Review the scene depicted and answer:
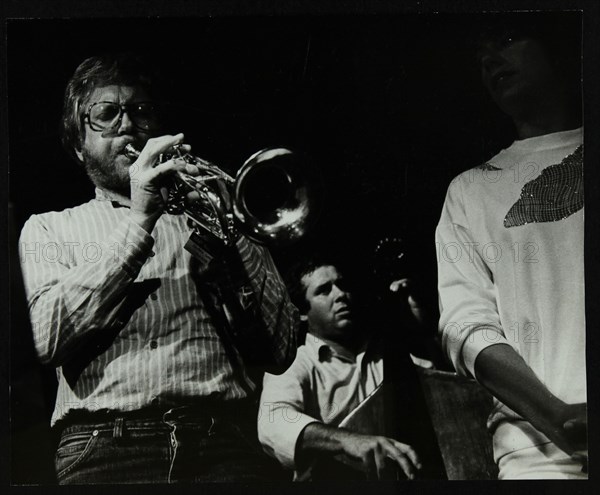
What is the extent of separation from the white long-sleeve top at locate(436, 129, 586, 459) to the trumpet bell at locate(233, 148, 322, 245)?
45 centimetres

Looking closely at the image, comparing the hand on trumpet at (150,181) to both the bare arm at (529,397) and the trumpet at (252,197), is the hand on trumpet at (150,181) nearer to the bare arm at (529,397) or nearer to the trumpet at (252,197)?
the trumpet at (252,197)

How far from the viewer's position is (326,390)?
7.66 feet

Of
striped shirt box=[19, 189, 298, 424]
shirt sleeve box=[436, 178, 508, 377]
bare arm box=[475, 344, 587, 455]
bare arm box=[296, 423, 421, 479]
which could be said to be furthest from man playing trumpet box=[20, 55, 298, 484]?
bare arm box=[475, 344, 587, 455]

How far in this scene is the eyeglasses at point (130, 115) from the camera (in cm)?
234

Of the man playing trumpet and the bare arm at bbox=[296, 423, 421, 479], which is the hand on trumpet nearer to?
the man playing trumpet

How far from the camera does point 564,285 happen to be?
2359 mm

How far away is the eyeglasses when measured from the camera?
2340 millimetres

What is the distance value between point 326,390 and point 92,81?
1276mm

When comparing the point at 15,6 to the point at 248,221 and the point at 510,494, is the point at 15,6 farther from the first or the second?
the point at 510,494

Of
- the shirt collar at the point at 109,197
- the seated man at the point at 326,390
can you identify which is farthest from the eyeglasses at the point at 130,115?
the seated man at the point at 326,390

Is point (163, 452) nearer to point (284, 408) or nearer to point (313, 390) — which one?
point (284, 408)

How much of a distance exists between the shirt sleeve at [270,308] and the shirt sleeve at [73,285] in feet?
1.15

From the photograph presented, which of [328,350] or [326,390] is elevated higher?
[328,350]

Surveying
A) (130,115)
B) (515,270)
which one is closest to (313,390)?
(515,270)
